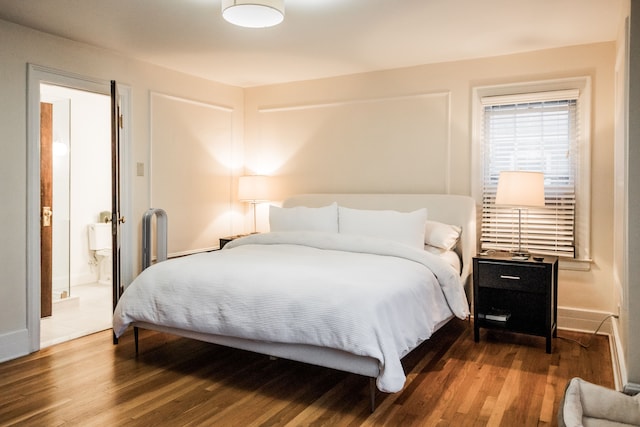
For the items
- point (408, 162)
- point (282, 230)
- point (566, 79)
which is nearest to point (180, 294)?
point (282, 230)

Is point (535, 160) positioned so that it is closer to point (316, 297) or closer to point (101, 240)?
point (316, 297)

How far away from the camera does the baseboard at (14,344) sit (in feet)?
11.7

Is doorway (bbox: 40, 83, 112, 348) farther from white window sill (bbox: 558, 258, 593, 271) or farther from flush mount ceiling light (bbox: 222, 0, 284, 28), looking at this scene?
white window sill (bbox: 558, 258, 593, 271)

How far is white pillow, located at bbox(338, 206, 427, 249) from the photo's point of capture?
411 centimetres

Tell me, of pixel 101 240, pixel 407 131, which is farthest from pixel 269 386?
pixel 101 240

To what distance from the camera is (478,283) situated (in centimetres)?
396

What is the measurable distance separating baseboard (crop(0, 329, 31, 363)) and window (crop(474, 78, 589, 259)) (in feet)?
12.1

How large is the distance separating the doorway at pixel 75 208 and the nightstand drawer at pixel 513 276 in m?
3.22

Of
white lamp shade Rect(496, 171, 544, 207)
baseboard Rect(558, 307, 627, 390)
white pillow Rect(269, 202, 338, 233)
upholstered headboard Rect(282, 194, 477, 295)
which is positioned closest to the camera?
white lamp shade Rect(496, 171, 544, 207)

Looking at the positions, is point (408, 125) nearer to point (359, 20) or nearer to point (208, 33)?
point (359, 20)

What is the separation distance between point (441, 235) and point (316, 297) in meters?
1.78

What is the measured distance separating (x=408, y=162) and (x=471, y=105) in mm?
763

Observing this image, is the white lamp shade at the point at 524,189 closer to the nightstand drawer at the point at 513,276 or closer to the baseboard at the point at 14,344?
the nightstand drawer at the point at 513,276

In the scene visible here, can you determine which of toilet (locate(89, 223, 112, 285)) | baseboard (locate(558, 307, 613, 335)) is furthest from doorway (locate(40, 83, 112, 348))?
baseboard (locate(558, 307, 613, 335))
